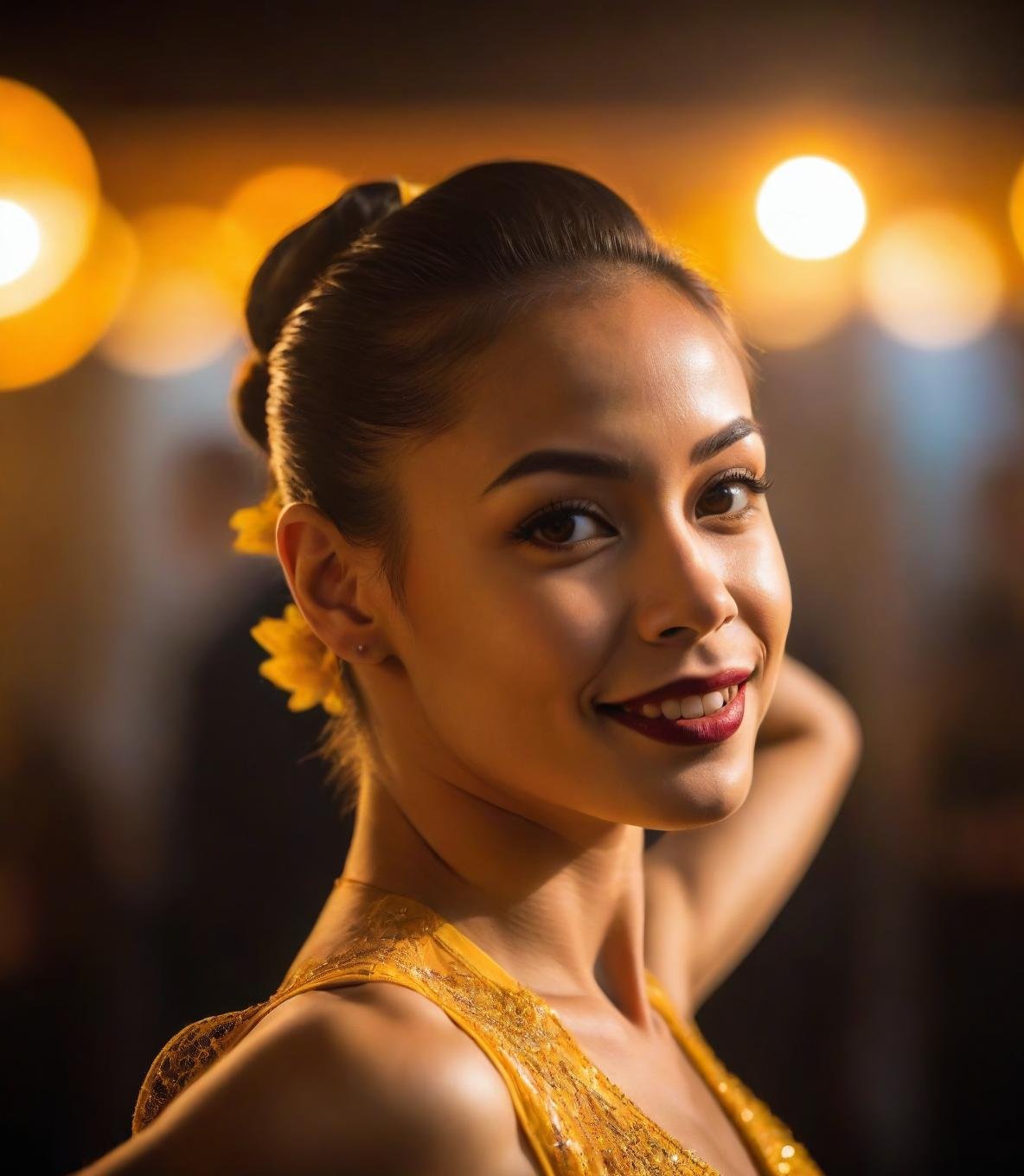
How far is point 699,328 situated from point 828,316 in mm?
1377

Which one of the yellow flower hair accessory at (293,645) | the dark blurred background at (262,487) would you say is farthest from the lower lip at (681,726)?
the dark blurred background at (262,487)

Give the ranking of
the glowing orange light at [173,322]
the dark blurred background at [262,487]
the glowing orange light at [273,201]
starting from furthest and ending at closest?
the glowing orange light at [173,322]
the glowing orange light at [273,201]
the dark blurred background at [262,487]

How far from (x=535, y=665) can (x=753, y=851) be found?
38 centimetres

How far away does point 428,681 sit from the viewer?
23.6 inches

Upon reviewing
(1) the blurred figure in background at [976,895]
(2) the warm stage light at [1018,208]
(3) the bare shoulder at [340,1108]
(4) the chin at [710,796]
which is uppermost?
(2) the warm stage light at [1018,208]

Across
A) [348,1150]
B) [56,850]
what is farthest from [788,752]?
[56,850]

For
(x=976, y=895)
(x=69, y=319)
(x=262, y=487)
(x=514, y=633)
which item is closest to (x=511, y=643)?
(x=514, y=633)

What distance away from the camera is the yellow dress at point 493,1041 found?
0.52 m

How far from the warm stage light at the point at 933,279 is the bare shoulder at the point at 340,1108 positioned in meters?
1.65

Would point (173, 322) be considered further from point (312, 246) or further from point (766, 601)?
point (766, 601)

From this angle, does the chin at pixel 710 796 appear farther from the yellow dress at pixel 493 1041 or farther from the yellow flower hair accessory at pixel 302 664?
the yellow flower hair accessory at pixel 302 664

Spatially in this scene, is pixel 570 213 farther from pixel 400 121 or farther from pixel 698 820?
pixel 400 121

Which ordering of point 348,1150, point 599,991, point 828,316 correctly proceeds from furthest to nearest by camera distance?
point 828,316, point 599,991, point 348,1150

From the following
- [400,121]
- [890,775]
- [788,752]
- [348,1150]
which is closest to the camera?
[348,1150]
